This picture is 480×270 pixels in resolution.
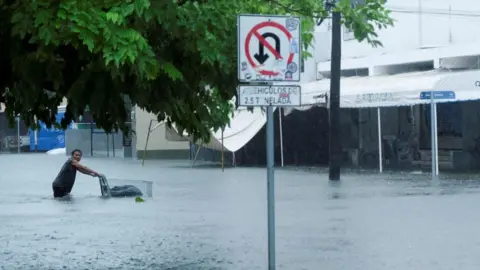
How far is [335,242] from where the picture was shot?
16125mm

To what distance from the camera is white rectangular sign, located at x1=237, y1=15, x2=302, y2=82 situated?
35.3 ft

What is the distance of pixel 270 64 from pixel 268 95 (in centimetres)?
29

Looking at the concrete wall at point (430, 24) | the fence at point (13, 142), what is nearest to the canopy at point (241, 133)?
the concrete wall at point (430, 24)

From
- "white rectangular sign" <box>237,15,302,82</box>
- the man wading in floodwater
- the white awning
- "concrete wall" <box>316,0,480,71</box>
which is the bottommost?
the man wading in floodwater

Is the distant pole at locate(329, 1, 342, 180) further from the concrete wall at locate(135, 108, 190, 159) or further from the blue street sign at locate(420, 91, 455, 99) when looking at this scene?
the concrete wall at locate(135, 108, 190, 159)

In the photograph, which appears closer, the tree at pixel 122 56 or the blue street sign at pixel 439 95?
the tree at pixel 122 56

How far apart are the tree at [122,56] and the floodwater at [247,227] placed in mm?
2712

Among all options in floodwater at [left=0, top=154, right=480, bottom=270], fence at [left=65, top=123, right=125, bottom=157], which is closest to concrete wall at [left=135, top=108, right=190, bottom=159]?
fence at [left=65, top=123, right=125, bottom=157]

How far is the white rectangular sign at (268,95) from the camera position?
11.0m

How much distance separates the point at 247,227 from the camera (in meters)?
18.8

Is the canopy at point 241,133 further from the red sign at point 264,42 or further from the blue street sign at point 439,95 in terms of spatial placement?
the red sign at point 264,42

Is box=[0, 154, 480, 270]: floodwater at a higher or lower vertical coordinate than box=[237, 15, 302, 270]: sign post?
lower

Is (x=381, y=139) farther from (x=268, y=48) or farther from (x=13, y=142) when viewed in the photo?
(x=13, y=142)

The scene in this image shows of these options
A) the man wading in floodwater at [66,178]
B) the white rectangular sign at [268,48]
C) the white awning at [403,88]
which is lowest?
the man wading in floodwater at [66,178]
